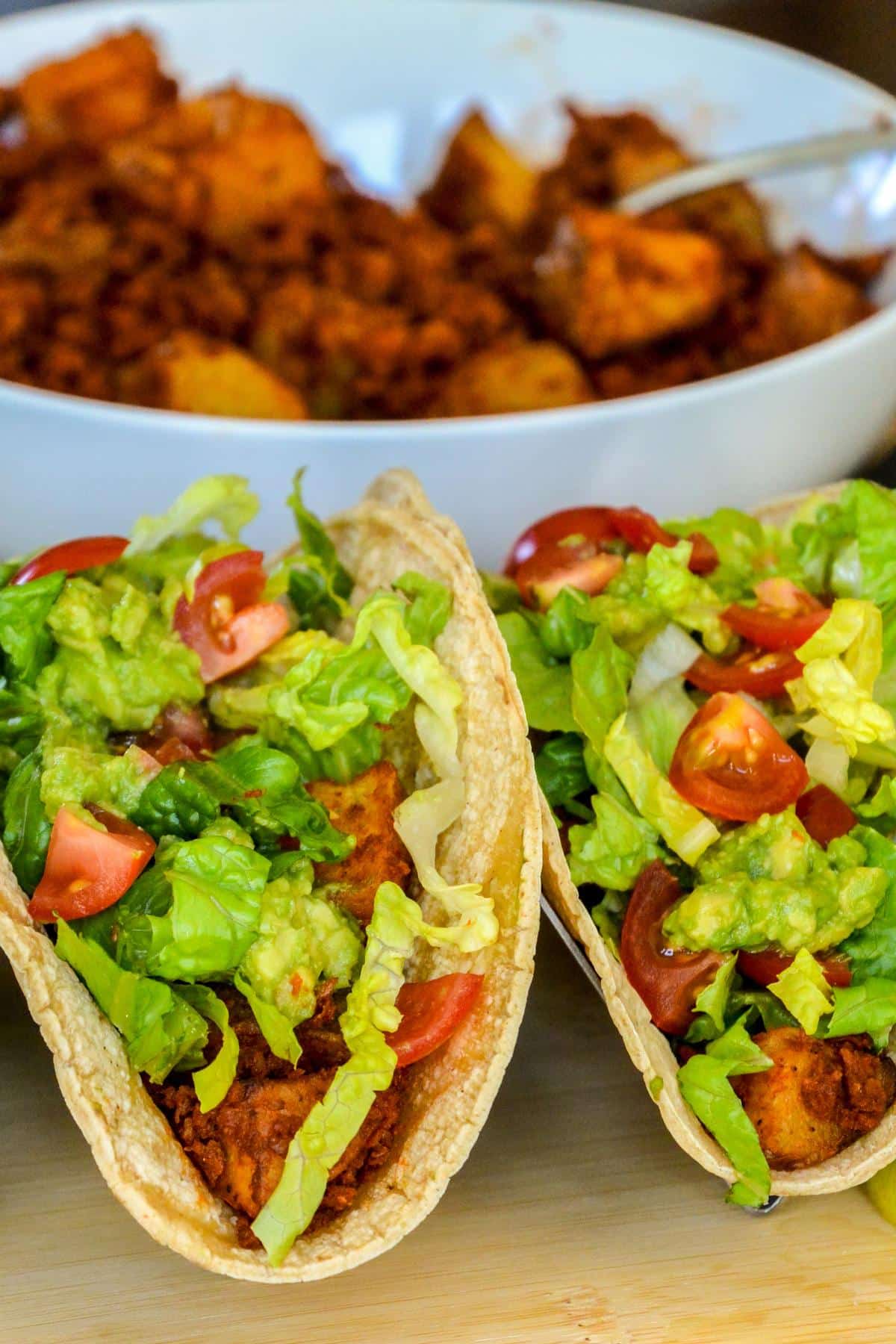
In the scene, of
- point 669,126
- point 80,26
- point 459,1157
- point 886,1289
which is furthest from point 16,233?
point 886,1289

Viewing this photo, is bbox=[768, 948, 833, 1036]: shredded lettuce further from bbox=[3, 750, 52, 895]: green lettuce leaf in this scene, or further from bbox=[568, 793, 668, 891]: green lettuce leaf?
bbox=[3, 750, 52, 895]: green lettuce leaf

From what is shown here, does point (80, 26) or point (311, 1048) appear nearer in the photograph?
point (311, 1048)

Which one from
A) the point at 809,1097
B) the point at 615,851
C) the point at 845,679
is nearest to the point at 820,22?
the point at 845,679

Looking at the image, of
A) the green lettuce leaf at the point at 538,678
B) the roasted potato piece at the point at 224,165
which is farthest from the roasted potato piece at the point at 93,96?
the green lettuce leaf at the point at 538,678

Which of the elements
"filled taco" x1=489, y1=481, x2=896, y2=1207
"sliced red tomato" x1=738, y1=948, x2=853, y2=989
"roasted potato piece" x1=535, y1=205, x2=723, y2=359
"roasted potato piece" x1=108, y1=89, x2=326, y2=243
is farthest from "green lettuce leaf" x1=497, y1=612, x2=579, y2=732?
"roasted potato piece" x1=108, y1=89, x2=326, y2=243

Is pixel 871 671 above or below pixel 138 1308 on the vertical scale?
above

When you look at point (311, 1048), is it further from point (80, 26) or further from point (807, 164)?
point (80, 26)

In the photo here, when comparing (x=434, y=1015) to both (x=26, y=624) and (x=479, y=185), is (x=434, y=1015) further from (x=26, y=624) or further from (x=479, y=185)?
(x=479, y=185)
